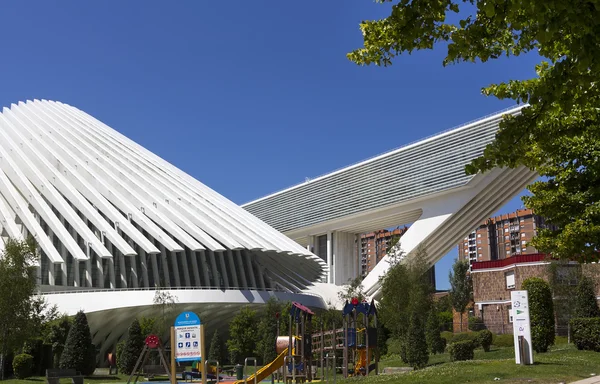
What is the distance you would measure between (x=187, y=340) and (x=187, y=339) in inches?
0.8

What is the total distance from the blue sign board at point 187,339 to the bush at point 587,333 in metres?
14.5

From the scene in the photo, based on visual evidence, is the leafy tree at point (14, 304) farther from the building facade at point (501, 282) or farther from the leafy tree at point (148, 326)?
the building facade at point (501, 282)

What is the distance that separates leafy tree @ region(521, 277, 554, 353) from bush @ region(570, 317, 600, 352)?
815mm

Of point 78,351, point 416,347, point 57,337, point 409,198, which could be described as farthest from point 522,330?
point 409,198

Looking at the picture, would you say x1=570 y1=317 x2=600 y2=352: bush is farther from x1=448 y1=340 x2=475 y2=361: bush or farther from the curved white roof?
the curved white roof

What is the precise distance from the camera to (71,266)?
4059 cm

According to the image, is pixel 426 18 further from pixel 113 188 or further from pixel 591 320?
pixel 113 188

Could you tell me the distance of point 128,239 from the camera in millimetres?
41812

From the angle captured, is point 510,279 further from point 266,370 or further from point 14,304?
point 14,304

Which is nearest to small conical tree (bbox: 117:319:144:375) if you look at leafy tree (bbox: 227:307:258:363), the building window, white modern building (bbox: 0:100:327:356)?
white modern building (bbox: 0:100:327:356)

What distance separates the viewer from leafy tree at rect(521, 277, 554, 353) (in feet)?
72.3

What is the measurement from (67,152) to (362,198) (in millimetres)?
30069

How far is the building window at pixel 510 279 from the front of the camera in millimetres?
46812

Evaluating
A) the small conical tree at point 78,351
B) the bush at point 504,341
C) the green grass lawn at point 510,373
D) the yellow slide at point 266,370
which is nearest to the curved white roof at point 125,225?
the small conical tree at point 78,351
